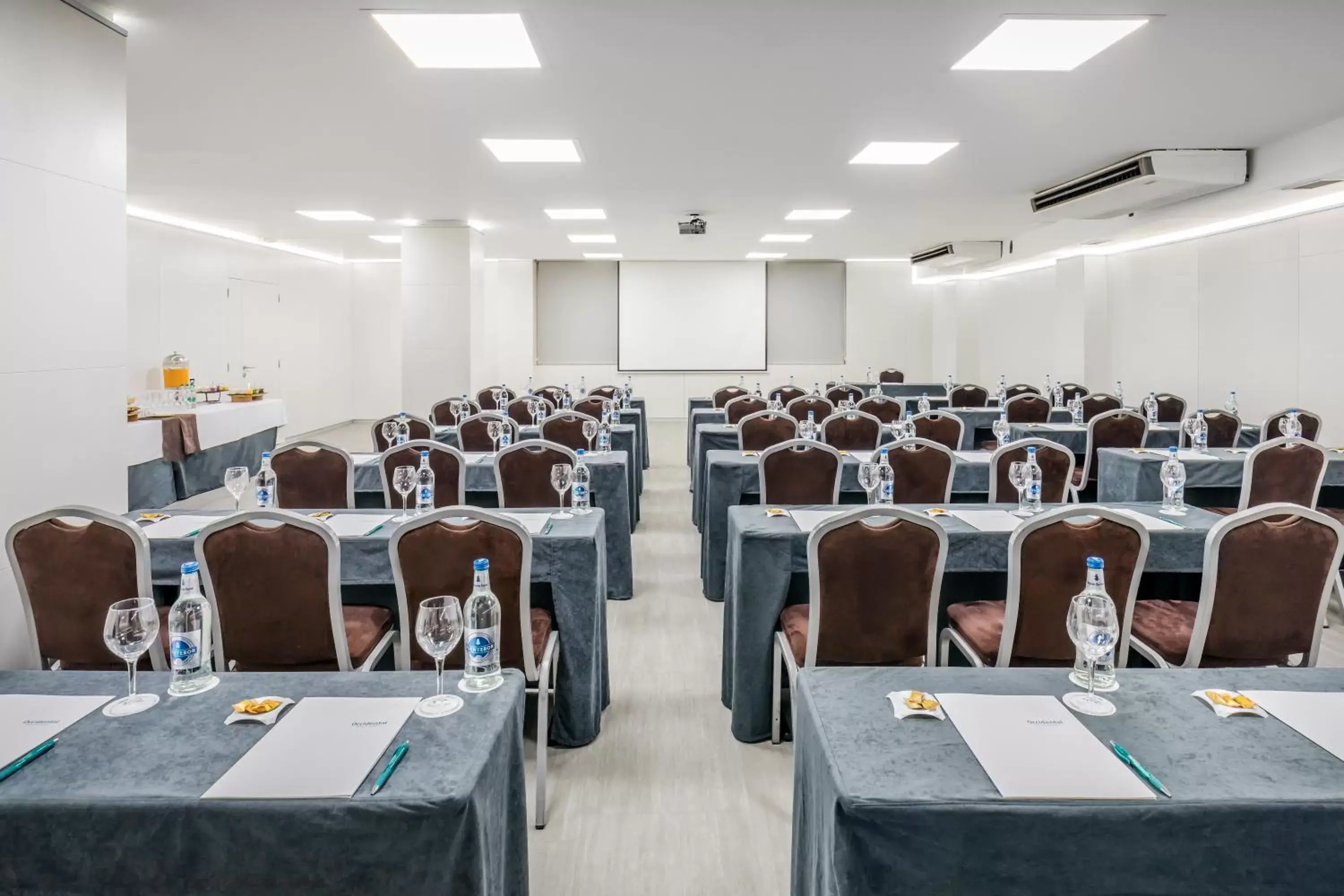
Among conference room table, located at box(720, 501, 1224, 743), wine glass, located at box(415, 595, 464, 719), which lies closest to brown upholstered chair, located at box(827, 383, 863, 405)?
conference room table, located at box(720, 501, 1224, 743)

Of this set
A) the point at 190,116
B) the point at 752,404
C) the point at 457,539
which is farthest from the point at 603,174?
the point at 457,539

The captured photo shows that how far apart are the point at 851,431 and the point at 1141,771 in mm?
4874

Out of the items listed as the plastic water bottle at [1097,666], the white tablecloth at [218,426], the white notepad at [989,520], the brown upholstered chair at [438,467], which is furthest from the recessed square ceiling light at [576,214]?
the plastic water bottle at [1097,666]

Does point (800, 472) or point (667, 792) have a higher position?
point (800, 472)

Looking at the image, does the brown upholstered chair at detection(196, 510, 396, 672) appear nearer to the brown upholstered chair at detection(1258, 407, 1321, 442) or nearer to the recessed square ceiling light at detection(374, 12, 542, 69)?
the recessed square ceiling light at detection(374, 12, 542, 69)

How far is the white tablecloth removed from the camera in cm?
762

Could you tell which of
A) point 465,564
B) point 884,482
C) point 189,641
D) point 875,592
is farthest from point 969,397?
point 189,641

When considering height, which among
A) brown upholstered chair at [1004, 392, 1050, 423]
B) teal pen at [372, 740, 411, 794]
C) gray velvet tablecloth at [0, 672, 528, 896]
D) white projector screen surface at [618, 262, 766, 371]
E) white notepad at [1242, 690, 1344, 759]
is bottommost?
gray velvet tablecloth at [0, 672, 528, 896]

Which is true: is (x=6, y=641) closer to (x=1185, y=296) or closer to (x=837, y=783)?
(x=837, y=783)

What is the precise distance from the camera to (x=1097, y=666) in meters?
2.00

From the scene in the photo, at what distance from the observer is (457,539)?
276 cm

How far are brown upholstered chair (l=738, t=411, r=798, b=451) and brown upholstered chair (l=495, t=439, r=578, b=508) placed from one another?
5.75ft

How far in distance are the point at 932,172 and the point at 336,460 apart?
580 cm

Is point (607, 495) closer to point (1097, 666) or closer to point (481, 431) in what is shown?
point (481, 431)
